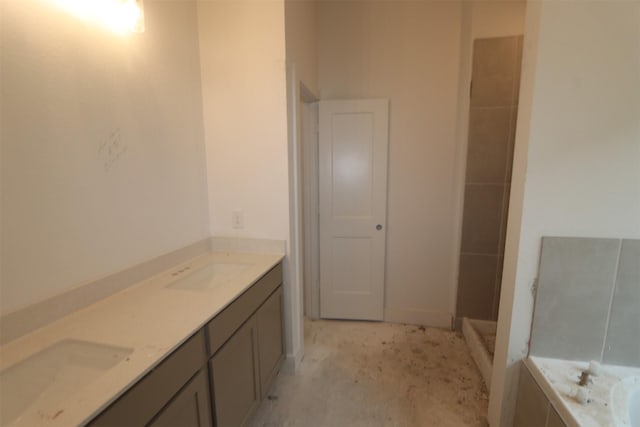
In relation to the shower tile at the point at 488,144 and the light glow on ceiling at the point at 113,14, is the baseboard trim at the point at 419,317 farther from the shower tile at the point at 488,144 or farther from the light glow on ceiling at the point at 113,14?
the light glow on ceiling at the point at 113,14

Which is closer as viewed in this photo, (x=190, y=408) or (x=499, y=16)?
(x=190, y=408)

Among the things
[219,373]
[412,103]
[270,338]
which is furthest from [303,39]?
[219,373]

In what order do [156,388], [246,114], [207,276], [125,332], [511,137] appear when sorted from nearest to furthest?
[156,388] → [125,332] → [207,276] → [246,114] → [511,137]

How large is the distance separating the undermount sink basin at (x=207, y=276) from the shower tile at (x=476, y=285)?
6.19 ft

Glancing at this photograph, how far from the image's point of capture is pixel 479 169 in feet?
7.91

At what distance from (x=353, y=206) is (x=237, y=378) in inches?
68.0

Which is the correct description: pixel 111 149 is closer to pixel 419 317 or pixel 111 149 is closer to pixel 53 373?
pixel 53 373

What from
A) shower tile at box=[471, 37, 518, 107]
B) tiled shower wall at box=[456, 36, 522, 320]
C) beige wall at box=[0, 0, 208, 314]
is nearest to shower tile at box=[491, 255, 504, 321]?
tiled shower wall at box=[456, 36, 522, 320]

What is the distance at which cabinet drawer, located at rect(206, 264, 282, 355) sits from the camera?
4.03 ft

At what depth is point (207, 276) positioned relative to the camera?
1.79 metres

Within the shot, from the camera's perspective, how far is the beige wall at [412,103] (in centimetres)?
249

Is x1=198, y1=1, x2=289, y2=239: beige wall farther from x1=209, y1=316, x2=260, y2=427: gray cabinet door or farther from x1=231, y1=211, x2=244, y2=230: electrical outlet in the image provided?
x1=209, y1=316, x2=260, y2=427: gray cabinet door

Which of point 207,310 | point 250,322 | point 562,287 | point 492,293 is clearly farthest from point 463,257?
point 207,310

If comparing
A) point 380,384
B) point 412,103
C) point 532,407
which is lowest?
point 380,384
